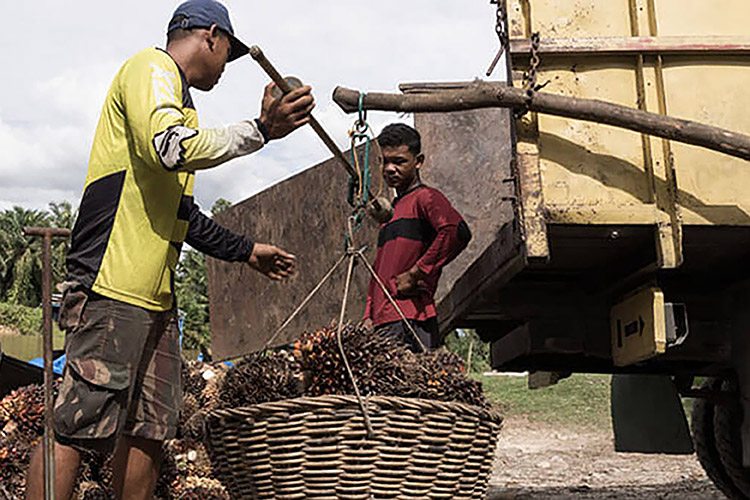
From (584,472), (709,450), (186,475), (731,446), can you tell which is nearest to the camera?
(186,475)

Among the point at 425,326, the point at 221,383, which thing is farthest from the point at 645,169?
the point at 221,383

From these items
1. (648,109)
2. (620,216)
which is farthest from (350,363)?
(648,109)

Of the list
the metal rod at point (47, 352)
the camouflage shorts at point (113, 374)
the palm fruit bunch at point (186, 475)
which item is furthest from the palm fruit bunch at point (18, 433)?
the camouflage shorts at point (113, 374)

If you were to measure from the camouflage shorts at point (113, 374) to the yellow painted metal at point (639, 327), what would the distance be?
6.27 feet

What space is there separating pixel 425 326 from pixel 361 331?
47.3 inches

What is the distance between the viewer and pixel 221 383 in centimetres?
277

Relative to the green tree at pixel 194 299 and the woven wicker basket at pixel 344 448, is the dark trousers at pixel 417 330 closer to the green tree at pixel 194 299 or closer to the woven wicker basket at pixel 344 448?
the woven wicker basket at pixel 344 448

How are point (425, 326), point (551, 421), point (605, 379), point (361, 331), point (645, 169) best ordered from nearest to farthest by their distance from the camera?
1. point (361, 331)
2. point (645, 169)
3. point (425, 326)
4. point (551, 421)
5. point (605, 379)

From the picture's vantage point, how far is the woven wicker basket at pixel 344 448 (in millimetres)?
2387

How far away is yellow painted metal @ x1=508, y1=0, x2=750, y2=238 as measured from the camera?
3.36 metres

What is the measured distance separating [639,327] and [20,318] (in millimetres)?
41960

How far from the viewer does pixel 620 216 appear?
3348mm

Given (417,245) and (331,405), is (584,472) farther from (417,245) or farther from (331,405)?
(331,405)

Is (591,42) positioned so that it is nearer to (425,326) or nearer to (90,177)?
(425,326)
